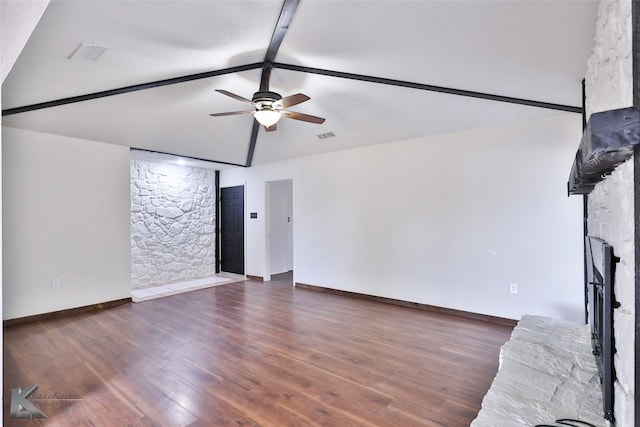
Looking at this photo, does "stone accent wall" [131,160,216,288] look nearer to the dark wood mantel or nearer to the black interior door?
the black interior door

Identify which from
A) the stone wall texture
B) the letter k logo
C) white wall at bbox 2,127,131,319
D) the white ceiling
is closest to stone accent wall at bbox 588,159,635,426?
the stone wall texture

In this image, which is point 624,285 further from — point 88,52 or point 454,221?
point 88,52

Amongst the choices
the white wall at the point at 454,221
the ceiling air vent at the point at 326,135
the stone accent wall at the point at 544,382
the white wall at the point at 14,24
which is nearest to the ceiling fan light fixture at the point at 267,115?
the ceiling air vent at the point at 326,135

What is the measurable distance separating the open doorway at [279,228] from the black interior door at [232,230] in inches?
26.1

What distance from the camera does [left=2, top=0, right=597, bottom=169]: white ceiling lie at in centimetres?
223

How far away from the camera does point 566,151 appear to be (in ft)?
12.0

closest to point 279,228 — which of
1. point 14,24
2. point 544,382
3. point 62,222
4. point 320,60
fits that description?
point 62,222

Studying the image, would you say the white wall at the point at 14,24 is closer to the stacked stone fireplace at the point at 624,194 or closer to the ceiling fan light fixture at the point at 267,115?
the ceiling fan light fixture at the point at 267,115

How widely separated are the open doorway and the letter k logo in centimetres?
441

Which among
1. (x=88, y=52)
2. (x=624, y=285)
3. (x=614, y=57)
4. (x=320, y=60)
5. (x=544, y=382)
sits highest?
(x=320, y=60)

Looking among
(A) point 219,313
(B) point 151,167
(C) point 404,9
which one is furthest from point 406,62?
(B) point 151,167

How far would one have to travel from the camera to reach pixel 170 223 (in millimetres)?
6707

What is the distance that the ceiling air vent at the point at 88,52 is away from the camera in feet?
8.54

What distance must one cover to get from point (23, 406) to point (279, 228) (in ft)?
17.5
